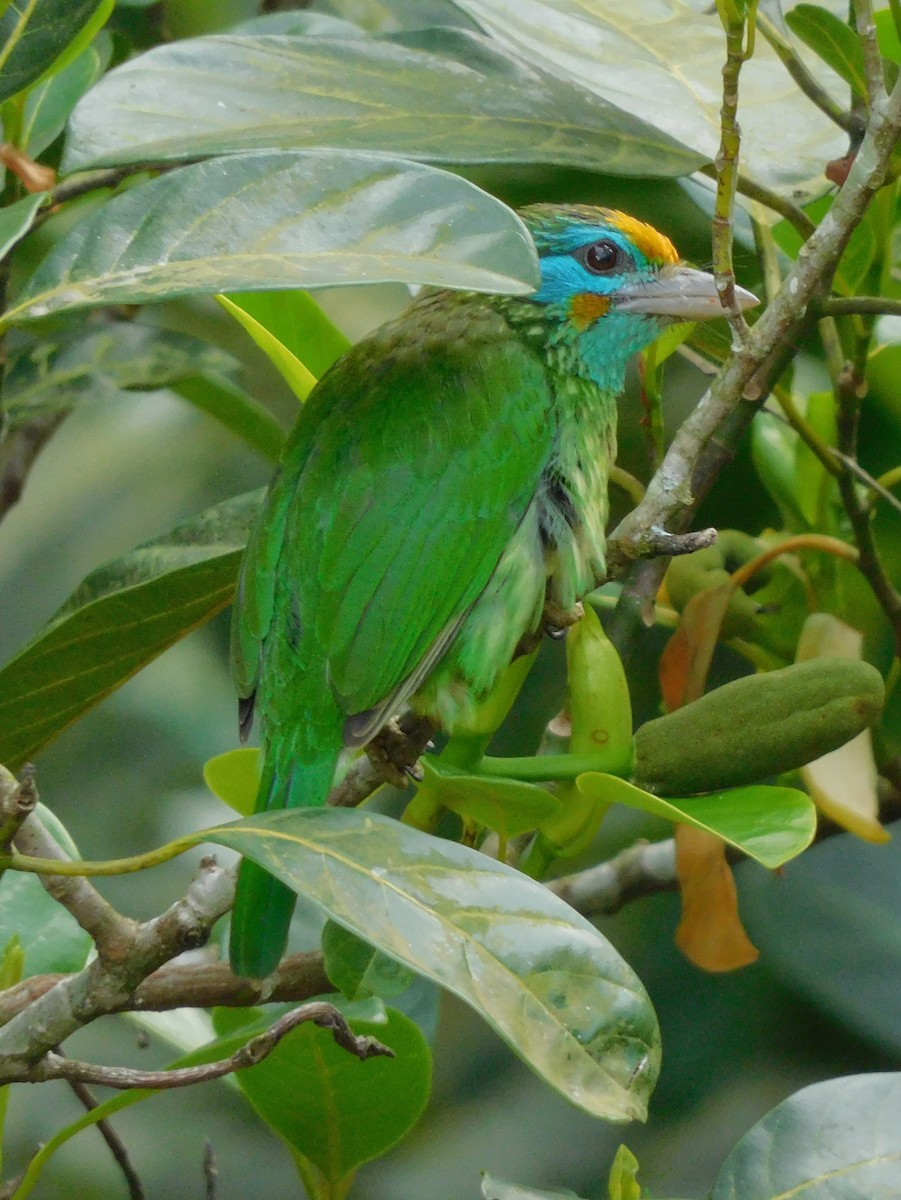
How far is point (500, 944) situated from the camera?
→ 3.14 ft

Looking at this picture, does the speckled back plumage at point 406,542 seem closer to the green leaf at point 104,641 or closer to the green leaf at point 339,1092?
the green leaf at point 104,641

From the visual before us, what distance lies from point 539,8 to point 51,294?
33.2 inches

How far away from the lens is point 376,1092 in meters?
1.43

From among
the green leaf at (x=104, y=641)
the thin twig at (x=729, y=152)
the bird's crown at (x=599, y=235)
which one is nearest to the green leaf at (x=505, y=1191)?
the green leaf at (x=104, y=641)

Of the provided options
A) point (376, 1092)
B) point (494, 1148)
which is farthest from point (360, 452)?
point (494, 1148)

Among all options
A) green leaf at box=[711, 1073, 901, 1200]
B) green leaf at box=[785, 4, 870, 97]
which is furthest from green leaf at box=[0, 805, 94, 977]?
green leaf at box=[785, 4, 870, 97]

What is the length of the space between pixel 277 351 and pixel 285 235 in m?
0.55

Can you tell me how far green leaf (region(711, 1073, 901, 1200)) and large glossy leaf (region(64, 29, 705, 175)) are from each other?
103 centimetres

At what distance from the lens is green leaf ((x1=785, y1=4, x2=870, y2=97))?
1.52m

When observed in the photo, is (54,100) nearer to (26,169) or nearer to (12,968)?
(26,169)

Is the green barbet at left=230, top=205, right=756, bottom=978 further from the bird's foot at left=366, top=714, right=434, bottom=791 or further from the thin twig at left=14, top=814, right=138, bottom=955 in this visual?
the thin twig at left=14, top=814, right=138, bottom=955

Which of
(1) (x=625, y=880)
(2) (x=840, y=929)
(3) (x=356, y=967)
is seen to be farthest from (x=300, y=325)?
(2) (x=840, y=929)

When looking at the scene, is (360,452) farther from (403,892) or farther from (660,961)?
(660,961)

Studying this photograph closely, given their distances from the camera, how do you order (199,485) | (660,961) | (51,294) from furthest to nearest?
(199,485)
(660,961)
(51,294)
